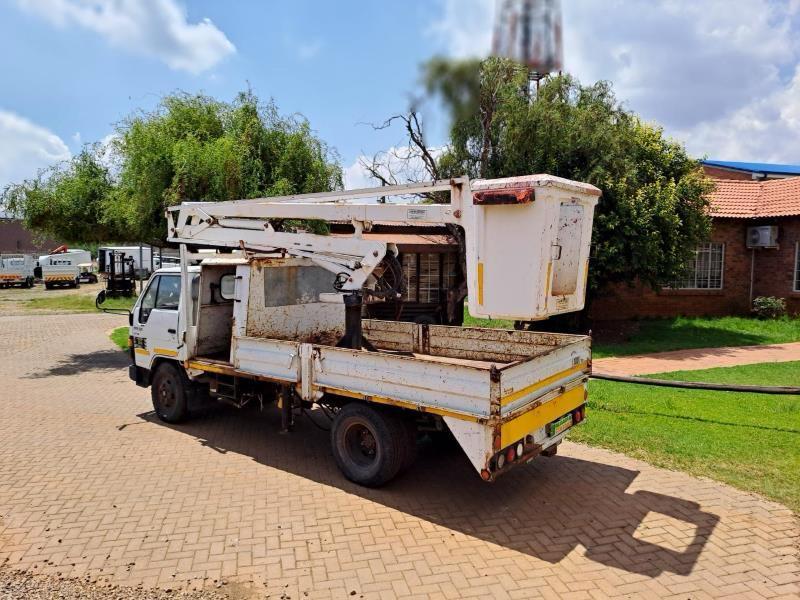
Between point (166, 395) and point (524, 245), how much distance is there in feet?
18.5

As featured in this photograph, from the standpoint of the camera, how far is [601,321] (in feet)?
55.4

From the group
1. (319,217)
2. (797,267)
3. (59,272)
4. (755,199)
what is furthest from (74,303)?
(797,267)

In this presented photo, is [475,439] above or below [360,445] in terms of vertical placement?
above

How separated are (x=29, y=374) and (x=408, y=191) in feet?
32.5

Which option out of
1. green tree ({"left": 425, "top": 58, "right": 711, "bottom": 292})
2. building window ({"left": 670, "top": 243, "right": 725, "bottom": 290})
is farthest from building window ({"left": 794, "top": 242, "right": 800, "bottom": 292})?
green tree ({"left": 425, "top": 58, "right": 711, "bottom": 292})

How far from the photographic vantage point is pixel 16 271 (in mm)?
38094

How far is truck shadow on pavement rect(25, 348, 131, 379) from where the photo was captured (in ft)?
39.3

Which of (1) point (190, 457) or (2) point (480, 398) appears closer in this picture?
(2) point (480, 398)

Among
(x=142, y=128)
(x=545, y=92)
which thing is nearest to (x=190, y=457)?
(x=142, y=128)

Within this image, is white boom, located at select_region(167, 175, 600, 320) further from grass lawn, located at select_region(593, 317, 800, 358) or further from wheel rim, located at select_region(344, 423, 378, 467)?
grass lawn, located at select_region(593, 317, 800, 358)

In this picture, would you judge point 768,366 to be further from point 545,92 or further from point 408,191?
point 408,191

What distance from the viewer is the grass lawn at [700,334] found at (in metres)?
14.3

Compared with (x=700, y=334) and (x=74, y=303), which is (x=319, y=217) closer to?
(x=700, y=334)

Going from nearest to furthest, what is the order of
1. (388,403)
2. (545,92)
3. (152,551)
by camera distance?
(152,551), (388,403), (545,92)
